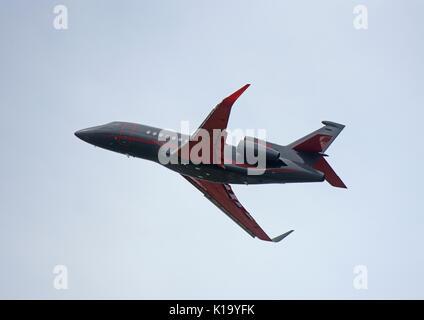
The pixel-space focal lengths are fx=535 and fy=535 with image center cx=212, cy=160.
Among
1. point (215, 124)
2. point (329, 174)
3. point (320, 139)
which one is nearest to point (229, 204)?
point (329, 174)

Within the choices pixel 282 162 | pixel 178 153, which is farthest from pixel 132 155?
pixel 282 162

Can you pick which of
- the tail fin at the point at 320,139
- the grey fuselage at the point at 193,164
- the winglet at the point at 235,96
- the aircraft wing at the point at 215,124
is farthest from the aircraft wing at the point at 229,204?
the winglet at the point at 235,96

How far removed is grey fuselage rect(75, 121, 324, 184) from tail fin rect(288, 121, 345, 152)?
0.46 m

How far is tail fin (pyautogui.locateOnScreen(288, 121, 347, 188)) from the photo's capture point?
118 feet

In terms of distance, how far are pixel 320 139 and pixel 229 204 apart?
9664 mm

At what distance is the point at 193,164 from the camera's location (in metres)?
35.7

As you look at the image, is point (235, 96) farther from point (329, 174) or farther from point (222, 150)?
point (329, 174)

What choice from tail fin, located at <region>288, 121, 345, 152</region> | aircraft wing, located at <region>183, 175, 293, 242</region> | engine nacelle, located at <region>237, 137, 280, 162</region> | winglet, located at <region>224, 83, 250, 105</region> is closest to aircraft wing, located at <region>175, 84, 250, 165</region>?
winglet, located at <region>224, 83, 250, 105</region>

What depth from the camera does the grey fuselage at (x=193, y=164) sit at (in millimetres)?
35188

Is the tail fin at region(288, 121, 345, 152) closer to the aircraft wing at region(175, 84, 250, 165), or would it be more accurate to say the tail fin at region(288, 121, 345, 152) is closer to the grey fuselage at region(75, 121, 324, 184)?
the grey fuselage at region(75, 121, 324, 184)

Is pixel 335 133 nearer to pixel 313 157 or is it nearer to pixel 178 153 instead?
pixel 313 157

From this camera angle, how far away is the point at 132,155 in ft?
128

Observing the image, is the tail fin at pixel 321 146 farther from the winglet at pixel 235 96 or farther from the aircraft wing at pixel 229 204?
the winglet at pixel 235 96

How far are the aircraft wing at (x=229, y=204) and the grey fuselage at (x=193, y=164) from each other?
360 cm
